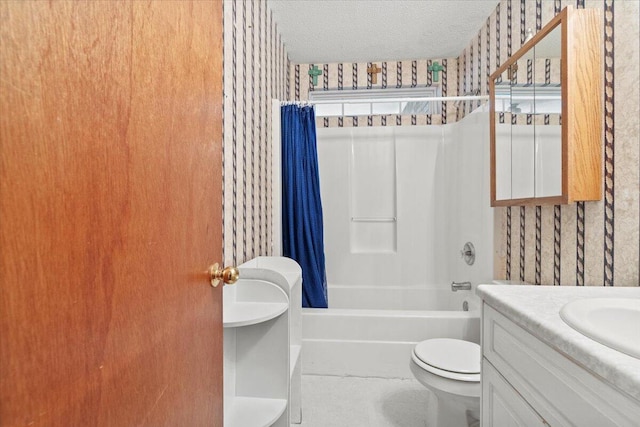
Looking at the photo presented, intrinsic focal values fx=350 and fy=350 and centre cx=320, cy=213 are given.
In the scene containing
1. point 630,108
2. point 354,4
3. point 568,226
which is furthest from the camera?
point 354,4

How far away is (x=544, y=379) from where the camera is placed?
0.77m

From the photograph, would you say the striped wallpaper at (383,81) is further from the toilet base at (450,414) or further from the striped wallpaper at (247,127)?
the toilet base at (450,414)

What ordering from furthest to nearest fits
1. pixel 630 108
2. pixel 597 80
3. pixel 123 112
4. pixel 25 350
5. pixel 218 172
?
pixel 597 80, pixel 630 108, pixel 218 172, pixel 123 112, pixel 25 350

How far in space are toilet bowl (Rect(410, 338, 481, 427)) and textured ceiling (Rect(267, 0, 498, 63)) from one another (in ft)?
6.86

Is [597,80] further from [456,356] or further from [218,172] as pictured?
[218,172]

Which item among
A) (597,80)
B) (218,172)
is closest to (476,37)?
(597,80)

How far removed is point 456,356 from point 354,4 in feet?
7.07

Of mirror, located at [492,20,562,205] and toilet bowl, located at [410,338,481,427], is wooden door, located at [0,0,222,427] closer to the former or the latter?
toilet bowl, located at [410,338,481,427]

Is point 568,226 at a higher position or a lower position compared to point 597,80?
lower

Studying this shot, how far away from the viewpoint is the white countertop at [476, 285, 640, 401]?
56 cm

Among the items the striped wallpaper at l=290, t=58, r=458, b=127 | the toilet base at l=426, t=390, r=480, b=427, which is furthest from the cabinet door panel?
the striped wallpaper at l=290, t=58, r=458, b=127

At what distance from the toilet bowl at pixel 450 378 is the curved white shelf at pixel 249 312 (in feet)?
2.24

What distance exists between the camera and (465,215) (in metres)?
2.64

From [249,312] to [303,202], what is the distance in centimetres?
115
